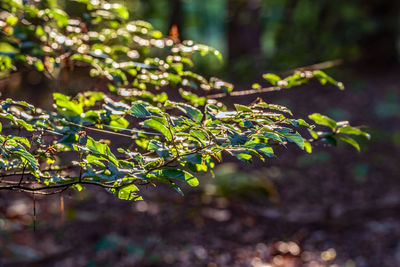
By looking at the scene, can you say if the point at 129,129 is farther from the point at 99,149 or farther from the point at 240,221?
the point at 240,221

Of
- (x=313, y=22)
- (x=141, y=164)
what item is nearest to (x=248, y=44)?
(x=313, y=22)

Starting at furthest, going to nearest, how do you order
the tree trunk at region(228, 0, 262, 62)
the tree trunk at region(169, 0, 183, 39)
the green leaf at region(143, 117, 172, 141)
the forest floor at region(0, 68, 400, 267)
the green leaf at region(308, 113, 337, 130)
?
the tree trunk at region(169, 0, 183, 39) → the tree trunk at region(228, 0, 262, 62) → the forest floor at region(0, 68, 400, 267) → the green leaf at region(308, 113, 337, 130) → the green leaf at region(143, 117, 172, 141)

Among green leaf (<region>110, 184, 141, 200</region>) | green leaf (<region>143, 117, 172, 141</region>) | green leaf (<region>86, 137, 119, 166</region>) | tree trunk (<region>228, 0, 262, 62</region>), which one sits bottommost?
green leaf (<region>110, 184, 141, 200</region>)

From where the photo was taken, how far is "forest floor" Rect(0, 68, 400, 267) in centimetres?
393

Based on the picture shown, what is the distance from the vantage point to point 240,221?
4621 millimetres

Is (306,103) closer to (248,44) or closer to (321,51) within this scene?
(321,51)

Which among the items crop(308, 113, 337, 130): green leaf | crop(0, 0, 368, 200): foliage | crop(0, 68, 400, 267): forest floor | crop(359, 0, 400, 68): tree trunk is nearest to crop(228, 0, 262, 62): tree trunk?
crop(359, 0, 400, 68): tree trunk

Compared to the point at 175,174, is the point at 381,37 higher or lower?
higher

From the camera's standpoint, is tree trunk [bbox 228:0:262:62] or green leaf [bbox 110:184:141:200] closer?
green leaf [bbox 110:184:141:200]

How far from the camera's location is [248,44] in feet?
30.9

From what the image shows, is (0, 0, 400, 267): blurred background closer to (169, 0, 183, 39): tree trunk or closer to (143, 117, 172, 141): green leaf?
(143, 117, 172, 141): green leaf

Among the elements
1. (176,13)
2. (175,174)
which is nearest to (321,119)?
(175,174)

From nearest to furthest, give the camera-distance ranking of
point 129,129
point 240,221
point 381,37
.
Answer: point 129,129 → point 240,221 → point 381,37

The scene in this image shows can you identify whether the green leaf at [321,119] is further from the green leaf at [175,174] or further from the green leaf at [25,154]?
the green leaf at [25,154]
